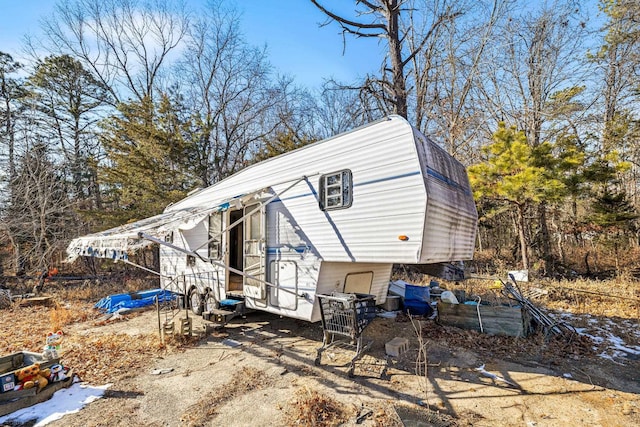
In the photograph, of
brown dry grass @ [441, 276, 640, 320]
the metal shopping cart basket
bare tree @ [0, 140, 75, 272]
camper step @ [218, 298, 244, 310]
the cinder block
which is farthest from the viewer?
bare tree @ [0, 140, 75, 272]

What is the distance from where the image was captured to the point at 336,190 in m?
5.79

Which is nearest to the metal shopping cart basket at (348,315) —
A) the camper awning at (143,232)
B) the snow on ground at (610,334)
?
the camper awning at (143,232)

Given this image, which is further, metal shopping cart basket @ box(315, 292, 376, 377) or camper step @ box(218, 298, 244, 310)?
camper step @ box(218, 298, 244, 310)

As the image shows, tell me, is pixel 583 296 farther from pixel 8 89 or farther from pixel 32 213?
pixel 8 89

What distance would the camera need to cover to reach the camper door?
22.8 feet

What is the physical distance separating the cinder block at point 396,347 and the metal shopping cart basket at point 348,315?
55 cm

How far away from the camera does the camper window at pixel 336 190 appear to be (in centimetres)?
560

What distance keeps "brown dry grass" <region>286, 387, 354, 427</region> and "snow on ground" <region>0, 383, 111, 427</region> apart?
9.27ft

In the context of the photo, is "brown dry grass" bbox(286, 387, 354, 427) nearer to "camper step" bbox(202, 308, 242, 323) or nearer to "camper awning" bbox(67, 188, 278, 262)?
"camper step" bbox(202, 308, 242, 323)

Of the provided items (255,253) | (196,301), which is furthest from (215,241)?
(196,301)

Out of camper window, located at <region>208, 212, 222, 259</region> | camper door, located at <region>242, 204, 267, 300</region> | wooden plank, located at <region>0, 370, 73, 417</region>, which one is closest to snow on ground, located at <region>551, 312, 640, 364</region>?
camper door, located at <region>242, 204, 267, 300</region>

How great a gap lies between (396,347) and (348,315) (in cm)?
121

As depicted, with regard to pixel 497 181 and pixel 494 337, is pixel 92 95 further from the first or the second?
pixel 494 337

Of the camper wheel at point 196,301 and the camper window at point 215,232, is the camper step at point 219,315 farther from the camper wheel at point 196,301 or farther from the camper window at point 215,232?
the camper window at point 215,232
